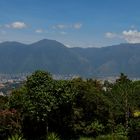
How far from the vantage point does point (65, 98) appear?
41656 mm

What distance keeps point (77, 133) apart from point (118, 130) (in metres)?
4.56

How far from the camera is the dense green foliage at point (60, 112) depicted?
40.5 m

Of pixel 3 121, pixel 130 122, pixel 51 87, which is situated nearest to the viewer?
pixel 3 121

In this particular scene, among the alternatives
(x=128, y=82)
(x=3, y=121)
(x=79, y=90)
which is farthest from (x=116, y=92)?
(x=3, y=121)

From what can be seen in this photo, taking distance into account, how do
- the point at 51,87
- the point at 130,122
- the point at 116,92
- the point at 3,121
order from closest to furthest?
the point at 3,121 → the point at 51,87 → the point at 130,122 → the point at 116,92

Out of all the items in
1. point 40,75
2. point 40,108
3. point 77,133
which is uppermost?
point 40,75

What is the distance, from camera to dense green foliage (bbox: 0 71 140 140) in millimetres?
40531

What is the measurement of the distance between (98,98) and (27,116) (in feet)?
25.1

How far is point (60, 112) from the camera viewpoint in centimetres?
4334

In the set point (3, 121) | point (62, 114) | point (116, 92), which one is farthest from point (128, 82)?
point (3, 121)

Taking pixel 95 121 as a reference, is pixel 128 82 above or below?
above

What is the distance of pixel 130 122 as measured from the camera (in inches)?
1737

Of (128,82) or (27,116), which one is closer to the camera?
(27,116)

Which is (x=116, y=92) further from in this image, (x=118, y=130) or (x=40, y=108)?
(x=40, y=108)
